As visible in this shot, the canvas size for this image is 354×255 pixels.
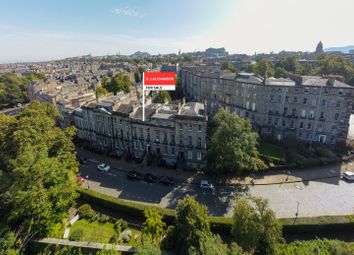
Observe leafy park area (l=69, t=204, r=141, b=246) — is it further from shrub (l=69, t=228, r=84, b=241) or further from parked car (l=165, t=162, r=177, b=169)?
parked car (l=165, t=162, r=177, b=169)

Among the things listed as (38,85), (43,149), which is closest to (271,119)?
(43,149)

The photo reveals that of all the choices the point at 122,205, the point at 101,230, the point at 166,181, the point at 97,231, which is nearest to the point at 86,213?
the point at 97,231

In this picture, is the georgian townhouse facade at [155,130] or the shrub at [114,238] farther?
the georgian townhouse facade at [155,130]

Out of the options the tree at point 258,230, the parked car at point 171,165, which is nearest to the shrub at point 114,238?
the tree at point 258,230

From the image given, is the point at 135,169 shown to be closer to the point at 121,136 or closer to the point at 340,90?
the point at 121,136

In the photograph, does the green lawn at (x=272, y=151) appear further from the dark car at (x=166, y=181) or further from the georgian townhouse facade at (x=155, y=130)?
the dark car at (x=166, y=181)

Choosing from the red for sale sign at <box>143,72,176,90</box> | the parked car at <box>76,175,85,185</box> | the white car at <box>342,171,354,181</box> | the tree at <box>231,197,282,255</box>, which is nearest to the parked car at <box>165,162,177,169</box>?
the red for sale sign at <box>143,72,176,90</box>

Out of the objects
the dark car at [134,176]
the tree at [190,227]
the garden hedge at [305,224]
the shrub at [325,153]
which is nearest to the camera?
the tree at [190,227]
